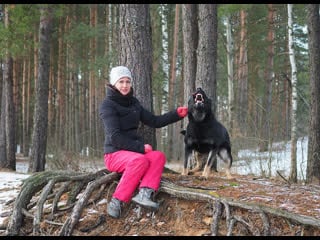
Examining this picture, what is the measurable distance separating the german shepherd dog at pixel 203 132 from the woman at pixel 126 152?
3.05 feet

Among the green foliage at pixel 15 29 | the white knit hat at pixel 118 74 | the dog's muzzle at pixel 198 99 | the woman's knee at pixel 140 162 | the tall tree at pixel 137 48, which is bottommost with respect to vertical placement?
the woman's knee at pixel 140 162

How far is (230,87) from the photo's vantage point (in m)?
16.5

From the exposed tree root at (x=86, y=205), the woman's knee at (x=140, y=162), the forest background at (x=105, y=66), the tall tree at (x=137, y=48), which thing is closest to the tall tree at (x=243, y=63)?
the forest background at (x=105, y=66)

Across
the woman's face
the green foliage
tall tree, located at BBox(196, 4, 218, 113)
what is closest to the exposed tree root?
the woman's face

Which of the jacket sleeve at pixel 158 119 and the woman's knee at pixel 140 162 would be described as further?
the jacket sleeve at pixel 158 119

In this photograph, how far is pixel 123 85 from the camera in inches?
196

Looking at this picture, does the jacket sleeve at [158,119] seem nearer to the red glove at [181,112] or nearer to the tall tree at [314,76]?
the red glove at [181,112]

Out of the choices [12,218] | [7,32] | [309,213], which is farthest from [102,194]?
[7,32]

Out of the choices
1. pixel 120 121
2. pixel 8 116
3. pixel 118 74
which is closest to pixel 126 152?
pixel 120 121

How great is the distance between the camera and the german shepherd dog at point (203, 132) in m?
5.59

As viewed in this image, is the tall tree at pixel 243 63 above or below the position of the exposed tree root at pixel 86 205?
above

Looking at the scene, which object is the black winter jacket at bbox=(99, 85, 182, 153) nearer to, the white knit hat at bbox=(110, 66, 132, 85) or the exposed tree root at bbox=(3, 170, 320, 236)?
the white knit hat at bbox=(110, 66, 132, 85)

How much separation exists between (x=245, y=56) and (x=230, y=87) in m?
6.99

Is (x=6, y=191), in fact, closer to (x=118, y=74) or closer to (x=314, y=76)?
(x=118, y=74)
